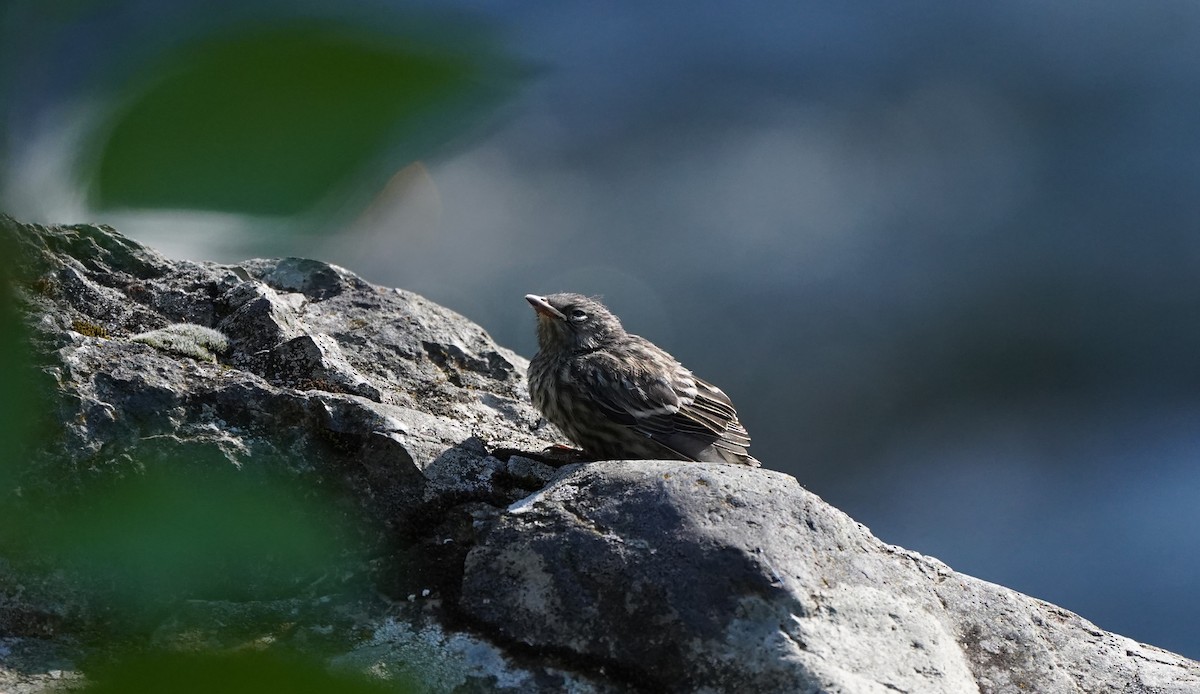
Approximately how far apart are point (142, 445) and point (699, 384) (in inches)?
129

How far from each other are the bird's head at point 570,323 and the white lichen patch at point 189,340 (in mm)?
2236

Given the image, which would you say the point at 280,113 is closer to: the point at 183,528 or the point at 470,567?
the point at 183,528

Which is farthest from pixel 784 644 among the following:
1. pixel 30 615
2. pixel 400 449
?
pixel 30 615

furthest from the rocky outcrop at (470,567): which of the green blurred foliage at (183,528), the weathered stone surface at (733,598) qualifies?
the green blurred foliage at (183,528)

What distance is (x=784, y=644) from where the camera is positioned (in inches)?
103

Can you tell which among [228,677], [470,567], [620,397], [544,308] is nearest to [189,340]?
[470,567]

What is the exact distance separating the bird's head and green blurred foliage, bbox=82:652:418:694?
5.20 m

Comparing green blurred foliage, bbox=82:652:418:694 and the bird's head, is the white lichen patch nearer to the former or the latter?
the bird's head

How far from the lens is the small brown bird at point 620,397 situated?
196 inches

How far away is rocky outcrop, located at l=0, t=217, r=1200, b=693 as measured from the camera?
8.37 feet

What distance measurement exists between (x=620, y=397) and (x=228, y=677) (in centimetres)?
471

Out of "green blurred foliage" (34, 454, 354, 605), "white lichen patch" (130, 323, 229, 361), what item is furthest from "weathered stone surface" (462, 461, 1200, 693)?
"green blurred foliage" (34, 454, 354, 605)

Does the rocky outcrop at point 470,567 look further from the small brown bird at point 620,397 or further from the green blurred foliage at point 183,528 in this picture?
the green blurred foliage at point 183,528

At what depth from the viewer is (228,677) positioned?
522 mm
